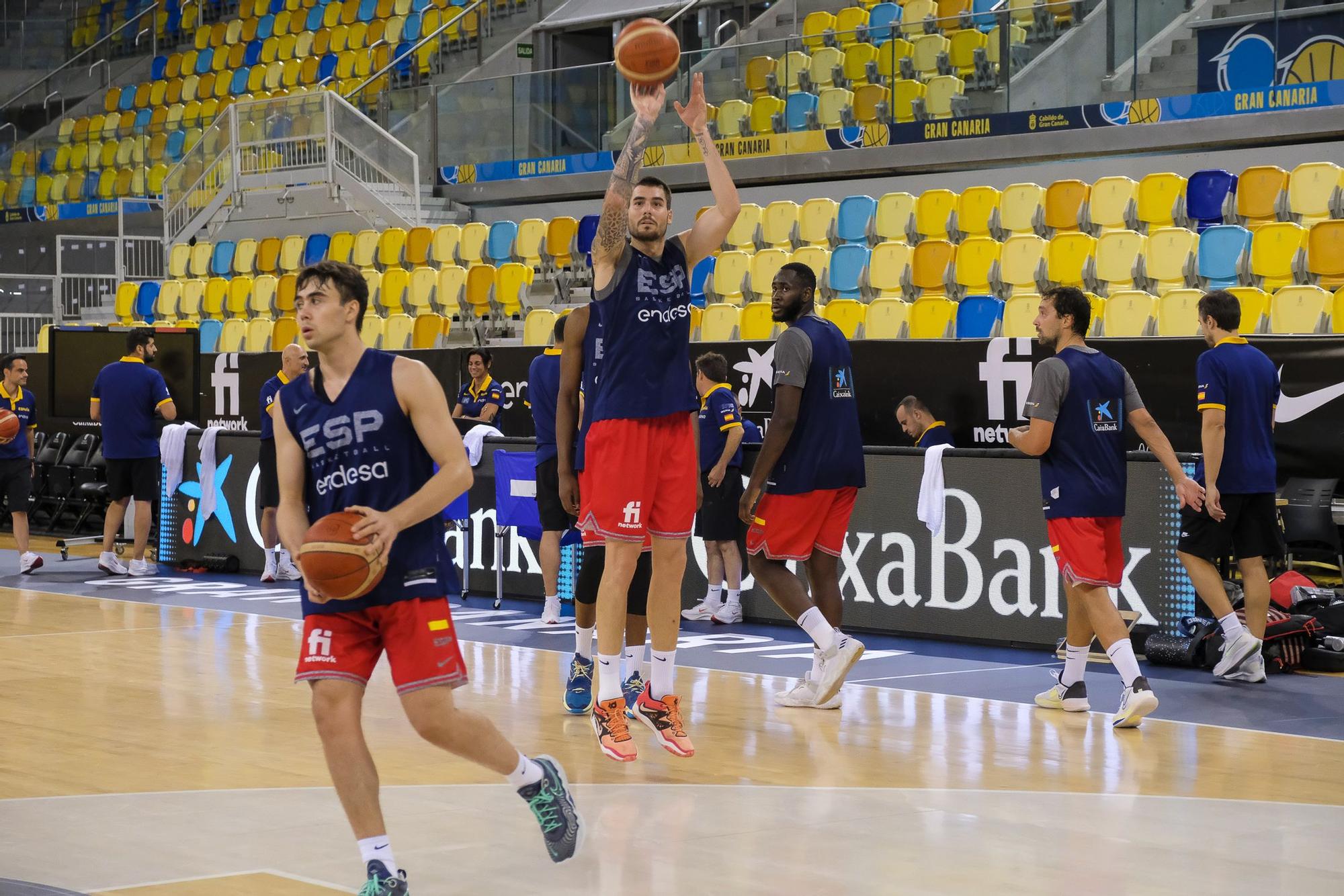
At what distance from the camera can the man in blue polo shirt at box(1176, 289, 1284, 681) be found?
896 centimetres

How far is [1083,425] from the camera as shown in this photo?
317 inches

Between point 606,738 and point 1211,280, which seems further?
point 1211,280

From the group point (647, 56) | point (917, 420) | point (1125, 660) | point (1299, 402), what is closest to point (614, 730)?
point (1125, 660)

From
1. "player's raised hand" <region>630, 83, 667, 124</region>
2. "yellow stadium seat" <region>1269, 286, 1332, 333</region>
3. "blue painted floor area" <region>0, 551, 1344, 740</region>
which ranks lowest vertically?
"blue painted floor area" <region>0, 551, 1344, 740</region>

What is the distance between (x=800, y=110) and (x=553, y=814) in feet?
51.3

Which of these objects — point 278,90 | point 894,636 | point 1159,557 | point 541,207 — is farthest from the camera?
point 278,90

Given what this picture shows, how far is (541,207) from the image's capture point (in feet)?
75.8

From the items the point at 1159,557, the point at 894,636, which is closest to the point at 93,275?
the point at 894,636

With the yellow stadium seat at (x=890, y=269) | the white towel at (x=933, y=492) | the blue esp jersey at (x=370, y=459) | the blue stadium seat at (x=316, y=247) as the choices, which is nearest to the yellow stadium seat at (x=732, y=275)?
the yellow stadium seat at (x=890, y=269)

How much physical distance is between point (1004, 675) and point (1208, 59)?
9410 millimetres

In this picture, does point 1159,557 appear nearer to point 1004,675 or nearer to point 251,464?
point 1004,675

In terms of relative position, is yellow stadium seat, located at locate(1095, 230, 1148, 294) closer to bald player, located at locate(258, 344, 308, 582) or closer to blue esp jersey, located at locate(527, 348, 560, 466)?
blue esp jersey, located at locate(527, 348, 560, 466)

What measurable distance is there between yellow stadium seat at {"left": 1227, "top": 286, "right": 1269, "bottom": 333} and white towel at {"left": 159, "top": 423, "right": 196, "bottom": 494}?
9602mm

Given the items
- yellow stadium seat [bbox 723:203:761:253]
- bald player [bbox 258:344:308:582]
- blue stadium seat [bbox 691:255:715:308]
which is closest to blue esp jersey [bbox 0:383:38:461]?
bald player [bbox 258:344:308:582]
